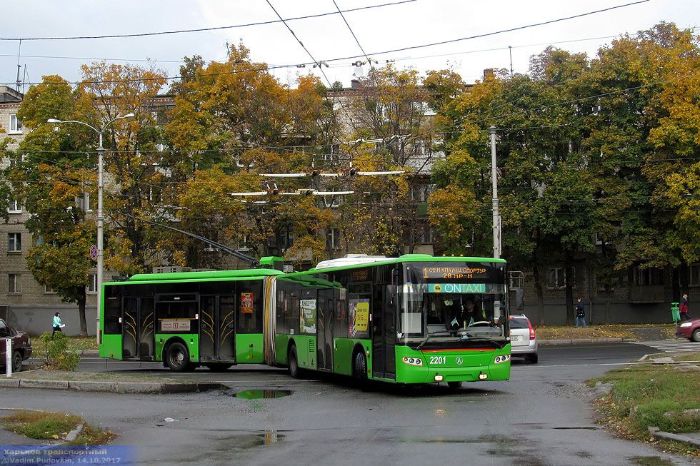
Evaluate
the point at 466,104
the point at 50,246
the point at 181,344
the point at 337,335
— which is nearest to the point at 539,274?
the point at 466,104

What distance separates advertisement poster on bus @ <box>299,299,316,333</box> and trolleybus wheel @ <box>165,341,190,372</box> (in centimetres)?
533

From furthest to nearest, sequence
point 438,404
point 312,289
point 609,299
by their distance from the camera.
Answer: point 609,299, point 312,289, point 438,404

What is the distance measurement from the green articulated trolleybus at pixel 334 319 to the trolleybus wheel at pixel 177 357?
3cm

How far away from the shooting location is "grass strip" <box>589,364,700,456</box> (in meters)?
11.6

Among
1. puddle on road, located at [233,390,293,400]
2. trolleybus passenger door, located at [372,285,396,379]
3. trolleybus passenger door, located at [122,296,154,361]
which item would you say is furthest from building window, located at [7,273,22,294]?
trolleybus passenger door, located at [372,285,396,379]

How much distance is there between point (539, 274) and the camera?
5453 centimetres

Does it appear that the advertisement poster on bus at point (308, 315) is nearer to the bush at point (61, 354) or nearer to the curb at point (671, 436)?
the bush at point (61, 354)

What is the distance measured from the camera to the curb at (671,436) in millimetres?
10534

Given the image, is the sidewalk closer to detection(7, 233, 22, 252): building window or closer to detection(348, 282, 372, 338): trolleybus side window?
detection(348, 282, 372, 338): trolleybus side window

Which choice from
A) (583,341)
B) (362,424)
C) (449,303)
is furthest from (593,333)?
(362,424)

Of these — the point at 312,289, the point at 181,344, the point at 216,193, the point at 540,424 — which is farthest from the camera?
the point at 216,193

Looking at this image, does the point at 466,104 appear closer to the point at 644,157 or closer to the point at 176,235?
the point at 644,157

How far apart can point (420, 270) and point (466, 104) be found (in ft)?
106

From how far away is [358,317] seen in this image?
19.8 meters
